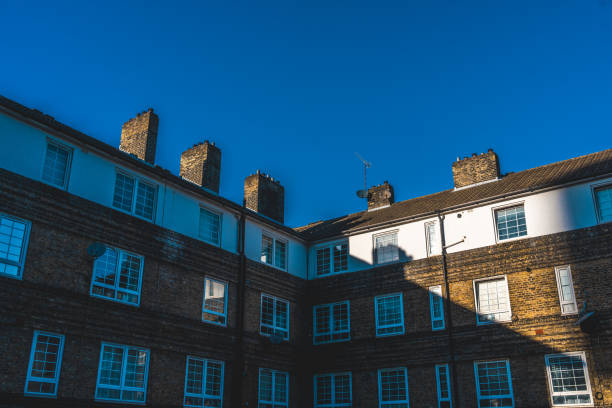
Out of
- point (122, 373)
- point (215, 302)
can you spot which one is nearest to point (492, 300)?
point (215, 302)

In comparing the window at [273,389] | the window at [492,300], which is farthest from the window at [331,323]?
the window at [492,300]

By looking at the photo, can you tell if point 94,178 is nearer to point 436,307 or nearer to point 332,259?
point 332,259

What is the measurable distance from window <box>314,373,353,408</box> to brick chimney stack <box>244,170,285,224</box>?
8252 mm

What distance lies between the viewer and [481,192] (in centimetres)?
2362

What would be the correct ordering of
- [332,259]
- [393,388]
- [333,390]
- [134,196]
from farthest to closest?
[332,259] < [333,390] < [393,388] < [134,196]

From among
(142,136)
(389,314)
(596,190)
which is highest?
(142,136)

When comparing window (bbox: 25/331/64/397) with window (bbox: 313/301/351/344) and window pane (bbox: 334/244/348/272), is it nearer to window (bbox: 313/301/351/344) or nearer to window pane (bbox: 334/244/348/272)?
window (bbox: 313/301/351/344)

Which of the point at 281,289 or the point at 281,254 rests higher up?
the point at 281,254

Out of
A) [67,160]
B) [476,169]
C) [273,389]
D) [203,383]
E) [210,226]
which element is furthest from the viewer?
[476,169]

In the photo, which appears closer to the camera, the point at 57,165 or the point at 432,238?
the point at 57,165

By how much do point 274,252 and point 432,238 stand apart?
21.6ft

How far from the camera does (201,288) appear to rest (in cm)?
2128

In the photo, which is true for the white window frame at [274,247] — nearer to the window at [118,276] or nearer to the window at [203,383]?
the window at [203,383]

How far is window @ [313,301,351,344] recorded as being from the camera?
24594 millimetres
